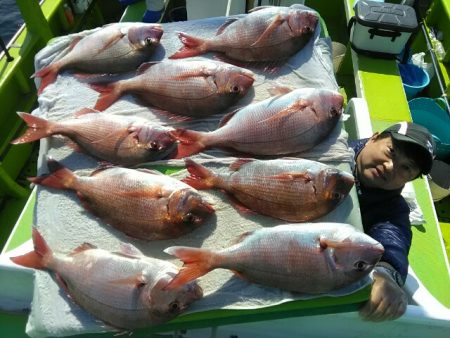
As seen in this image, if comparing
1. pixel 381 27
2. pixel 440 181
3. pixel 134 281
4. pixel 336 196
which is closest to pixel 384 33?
pixel 381 27

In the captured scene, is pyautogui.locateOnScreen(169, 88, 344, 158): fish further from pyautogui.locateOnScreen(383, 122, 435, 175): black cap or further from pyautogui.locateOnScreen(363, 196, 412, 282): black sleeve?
pyautogui.locateOnScreen(363, 196, 412, 282): black sleeve

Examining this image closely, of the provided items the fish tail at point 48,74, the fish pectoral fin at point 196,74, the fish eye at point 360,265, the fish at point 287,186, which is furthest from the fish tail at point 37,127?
the fish eye at point 360,265

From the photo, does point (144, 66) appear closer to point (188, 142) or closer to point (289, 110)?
Answer: point (188, 142)

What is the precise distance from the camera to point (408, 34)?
3639 millimetres

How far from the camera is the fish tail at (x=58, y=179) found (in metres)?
2.15

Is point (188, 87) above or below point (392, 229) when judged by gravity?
above

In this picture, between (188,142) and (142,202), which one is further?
(188,142)

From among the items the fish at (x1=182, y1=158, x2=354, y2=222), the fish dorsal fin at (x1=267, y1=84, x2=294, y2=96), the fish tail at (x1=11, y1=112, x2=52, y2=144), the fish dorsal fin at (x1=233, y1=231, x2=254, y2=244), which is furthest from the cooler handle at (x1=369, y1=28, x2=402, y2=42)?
the fish tail at (x1=11, y1=112, x2=52, y2=144)

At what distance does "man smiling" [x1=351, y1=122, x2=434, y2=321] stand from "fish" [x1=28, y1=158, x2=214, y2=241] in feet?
3.22

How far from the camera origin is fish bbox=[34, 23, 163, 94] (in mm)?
2625

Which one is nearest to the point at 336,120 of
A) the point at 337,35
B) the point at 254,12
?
the point at 254,12

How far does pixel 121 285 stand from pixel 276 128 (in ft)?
3.89

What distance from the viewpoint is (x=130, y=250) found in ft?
6.32

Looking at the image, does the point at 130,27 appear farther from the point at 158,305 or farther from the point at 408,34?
the point at 408,34
